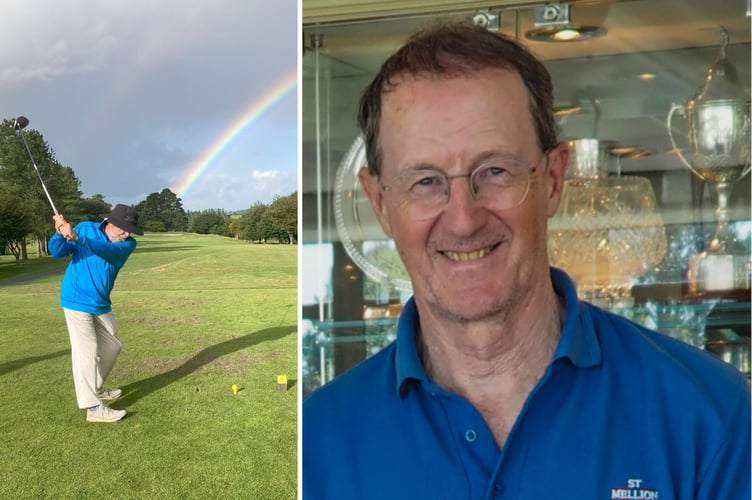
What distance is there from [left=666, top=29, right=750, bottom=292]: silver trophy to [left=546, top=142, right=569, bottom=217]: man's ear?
0.46m

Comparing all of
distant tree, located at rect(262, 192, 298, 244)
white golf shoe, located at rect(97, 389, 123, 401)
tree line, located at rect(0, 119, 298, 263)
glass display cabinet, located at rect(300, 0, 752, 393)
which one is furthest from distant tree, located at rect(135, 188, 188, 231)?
glass display cabinet, located at rect(300, 0, 752, 393)

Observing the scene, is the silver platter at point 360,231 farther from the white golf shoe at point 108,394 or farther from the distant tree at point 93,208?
the white golf shoe at point 108,394

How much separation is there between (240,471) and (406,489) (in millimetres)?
1710

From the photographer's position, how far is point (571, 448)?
1.00 metres

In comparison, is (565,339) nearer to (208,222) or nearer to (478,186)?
(478,186)

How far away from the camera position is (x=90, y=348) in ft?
8.01

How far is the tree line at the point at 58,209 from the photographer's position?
2189mm

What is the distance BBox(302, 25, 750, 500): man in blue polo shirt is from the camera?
0.97 metres

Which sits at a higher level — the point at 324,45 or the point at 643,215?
the point at 324,45

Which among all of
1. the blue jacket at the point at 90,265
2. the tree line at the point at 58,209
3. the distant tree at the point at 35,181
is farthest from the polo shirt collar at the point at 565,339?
the distant tree at the point at 35,181

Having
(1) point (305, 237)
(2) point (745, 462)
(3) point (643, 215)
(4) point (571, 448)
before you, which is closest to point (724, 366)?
(2) point (745, 462)

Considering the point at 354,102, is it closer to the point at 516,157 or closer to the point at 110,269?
the point at 516,157

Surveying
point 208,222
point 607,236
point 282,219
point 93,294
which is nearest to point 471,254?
point 607,236

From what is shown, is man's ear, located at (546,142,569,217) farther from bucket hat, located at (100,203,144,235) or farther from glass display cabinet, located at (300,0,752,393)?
bucket hat, located at (100,203,144,235)
